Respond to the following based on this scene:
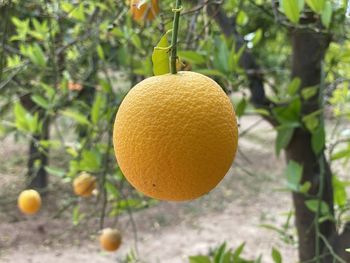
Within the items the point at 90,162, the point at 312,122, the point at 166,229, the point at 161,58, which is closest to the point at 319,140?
the point at 312,122

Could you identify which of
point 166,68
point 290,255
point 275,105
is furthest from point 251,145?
point 166,68

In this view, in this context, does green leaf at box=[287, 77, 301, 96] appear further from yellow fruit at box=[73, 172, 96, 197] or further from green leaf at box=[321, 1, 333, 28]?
yellow fruit at box=[73, 172, 96, 197]

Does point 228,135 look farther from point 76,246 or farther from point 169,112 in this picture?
point 76,246

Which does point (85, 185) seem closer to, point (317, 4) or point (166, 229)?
point (317, 4)

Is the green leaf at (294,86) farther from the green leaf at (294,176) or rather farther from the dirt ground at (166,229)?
the dirt ground at (166,229)

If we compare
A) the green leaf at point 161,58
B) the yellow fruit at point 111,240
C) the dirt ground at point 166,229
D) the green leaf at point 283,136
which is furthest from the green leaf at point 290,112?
the dirt ground at point 166,229

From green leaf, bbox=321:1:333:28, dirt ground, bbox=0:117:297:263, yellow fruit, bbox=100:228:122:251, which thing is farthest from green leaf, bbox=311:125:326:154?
dirt ground, bbox=0:117:297:263
